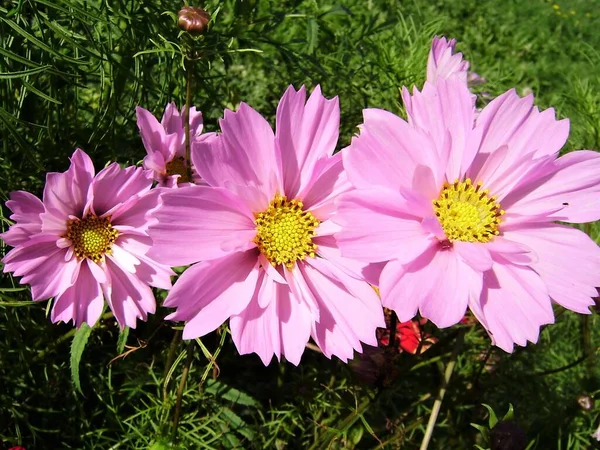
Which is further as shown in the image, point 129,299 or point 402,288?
point 129,299

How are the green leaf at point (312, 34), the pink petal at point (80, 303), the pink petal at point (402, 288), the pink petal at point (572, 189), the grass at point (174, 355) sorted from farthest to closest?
the green leaf at point (312, 34), the grass at point (174, 355), the pink petal at point (80, 303), the pink petal at point (572, 189), the pink petal at point (402, 288)

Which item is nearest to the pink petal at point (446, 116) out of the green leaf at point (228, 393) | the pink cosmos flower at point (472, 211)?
the pink cosmos flower at point (472, 211)

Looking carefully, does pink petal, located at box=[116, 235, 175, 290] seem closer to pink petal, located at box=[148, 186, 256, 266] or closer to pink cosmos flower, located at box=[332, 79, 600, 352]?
pink petal, located at box=[148, 186, 256, 266]

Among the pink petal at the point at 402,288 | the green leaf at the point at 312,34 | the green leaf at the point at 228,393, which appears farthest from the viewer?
the green leaf at the point at 312,34

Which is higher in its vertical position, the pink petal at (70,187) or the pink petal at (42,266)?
the pink petal at (70,187)

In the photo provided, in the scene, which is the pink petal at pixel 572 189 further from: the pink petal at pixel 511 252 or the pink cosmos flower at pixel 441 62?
the pink cosmos flower at pixel 441 62

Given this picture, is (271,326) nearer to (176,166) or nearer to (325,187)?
(325,187)

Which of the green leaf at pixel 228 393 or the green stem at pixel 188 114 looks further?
the green leaf at pixel 228 393

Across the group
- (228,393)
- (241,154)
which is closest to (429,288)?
(241,154)
